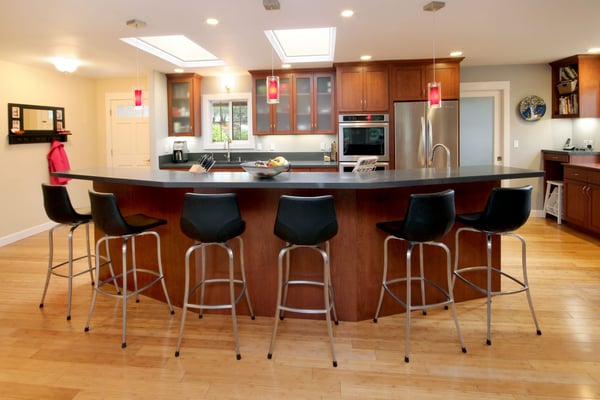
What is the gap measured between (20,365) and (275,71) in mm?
4817

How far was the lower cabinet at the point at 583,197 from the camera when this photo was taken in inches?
197

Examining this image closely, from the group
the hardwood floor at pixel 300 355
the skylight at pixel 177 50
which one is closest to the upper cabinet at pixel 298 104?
the skylight at pixel 177 50

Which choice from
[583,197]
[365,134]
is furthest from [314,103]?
[583,197]

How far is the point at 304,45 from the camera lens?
17.7ft

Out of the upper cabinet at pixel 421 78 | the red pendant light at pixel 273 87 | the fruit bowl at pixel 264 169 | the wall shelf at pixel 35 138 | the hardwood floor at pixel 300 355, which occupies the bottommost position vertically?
the hardwood floor at pixel 300 355

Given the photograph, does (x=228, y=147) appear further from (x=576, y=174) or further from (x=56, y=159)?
(x=576, y=174)

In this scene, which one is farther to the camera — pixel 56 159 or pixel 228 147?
pixel 228 147

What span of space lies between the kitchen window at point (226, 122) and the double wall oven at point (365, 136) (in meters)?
1.63

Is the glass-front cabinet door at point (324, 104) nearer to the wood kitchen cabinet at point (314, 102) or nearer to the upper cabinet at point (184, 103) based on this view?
the wood kitchen cabinet at point (314, 102)

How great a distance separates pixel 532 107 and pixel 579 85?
672 mm

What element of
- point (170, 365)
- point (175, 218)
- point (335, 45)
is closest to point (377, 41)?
point (335, 45)

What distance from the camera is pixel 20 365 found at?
8.05 feet

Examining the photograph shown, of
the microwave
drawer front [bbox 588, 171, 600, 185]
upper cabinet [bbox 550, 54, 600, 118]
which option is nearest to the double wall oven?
the microwave

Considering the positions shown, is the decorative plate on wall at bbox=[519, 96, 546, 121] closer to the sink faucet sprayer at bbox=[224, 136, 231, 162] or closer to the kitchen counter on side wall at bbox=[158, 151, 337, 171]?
the kitchen counter on side wall at bbox=[158, 151, 337, 171]
